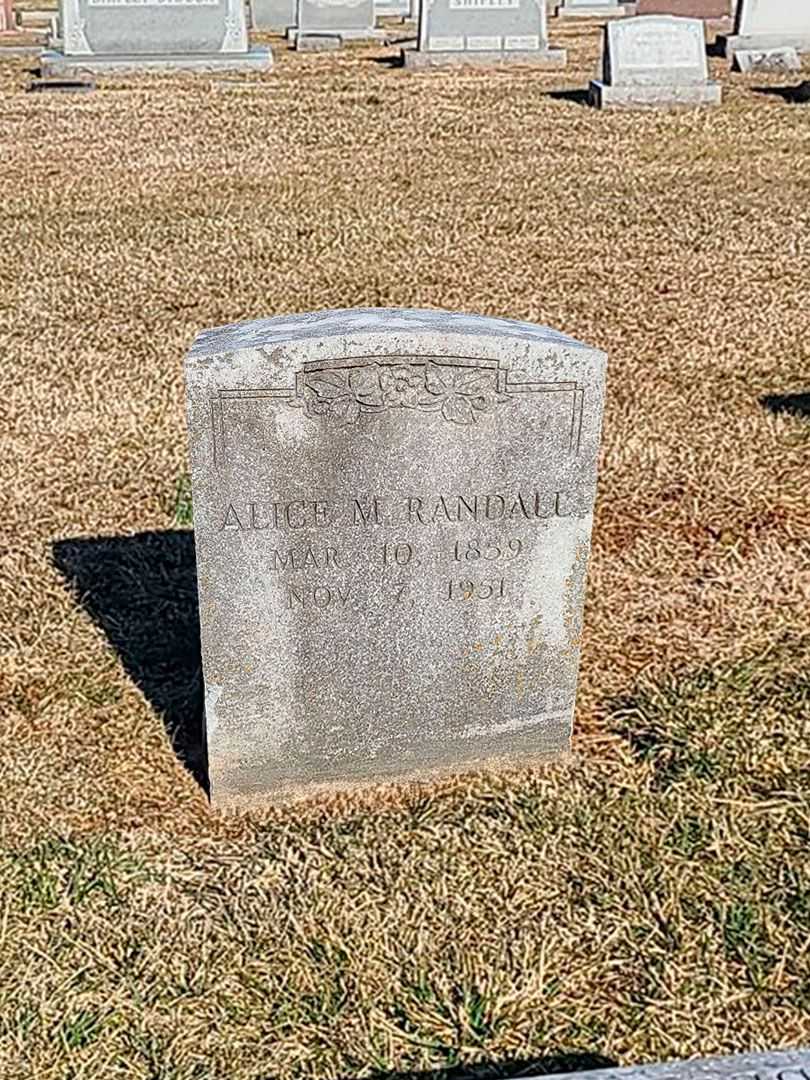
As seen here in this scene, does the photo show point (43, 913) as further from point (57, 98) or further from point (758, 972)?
point (57, 98)

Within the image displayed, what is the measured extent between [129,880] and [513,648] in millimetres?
1063

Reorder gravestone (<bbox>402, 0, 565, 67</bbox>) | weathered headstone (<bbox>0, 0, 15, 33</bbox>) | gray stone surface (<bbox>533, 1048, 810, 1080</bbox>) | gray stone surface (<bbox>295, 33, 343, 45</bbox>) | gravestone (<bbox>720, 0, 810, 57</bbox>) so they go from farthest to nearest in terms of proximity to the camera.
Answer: weathered headstone (<bbox>0, 0, 15, 33</bbox>)
gray stone surface (<bbox>295, 33, 343, 45</bbox>)
gravestone (<bbox>720, 0, 810, 57</bbox>)
gravestone (<bbox>402, 0, 565, 67</bbox>)
gray stone surface (<bbox>533, 1048, 810, 1080</bbox>)

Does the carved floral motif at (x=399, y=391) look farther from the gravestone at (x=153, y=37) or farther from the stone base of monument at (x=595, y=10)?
the stone base of monument at (x=595, y=10)

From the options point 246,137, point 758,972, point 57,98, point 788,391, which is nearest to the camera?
point 758,972

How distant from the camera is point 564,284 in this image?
7.83 meters

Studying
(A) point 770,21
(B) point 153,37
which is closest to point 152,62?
(B) point 153,37

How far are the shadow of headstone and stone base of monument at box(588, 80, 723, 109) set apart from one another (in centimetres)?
1135

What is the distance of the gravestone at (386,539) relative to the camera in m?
2.68

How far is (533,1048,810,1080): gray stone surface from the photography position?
1.75m

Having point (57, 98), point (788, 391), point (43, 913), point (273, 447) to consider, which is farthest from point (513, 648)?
point (57, 98)

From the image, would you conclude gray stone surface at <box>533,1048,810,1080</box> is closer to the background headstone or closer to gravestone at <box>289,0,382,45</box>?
gravestone at <box>289,0,382,45</box>

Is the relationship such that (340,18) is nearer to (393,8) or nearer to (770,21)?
(393,8)

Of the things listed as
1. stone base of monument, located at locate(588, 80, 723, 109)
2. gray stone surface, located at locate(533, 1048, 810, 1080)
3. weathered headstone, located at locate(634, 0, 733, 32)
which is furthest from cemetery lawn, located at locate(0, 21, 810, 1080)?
weathered headstone, located at locate(634, 0, 733, 32)

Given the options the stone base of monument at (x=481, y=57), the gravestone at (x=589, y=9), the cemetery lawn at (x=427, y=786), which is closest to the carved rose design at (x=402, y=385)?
the cemetery lawn at (x=427, y=786)
